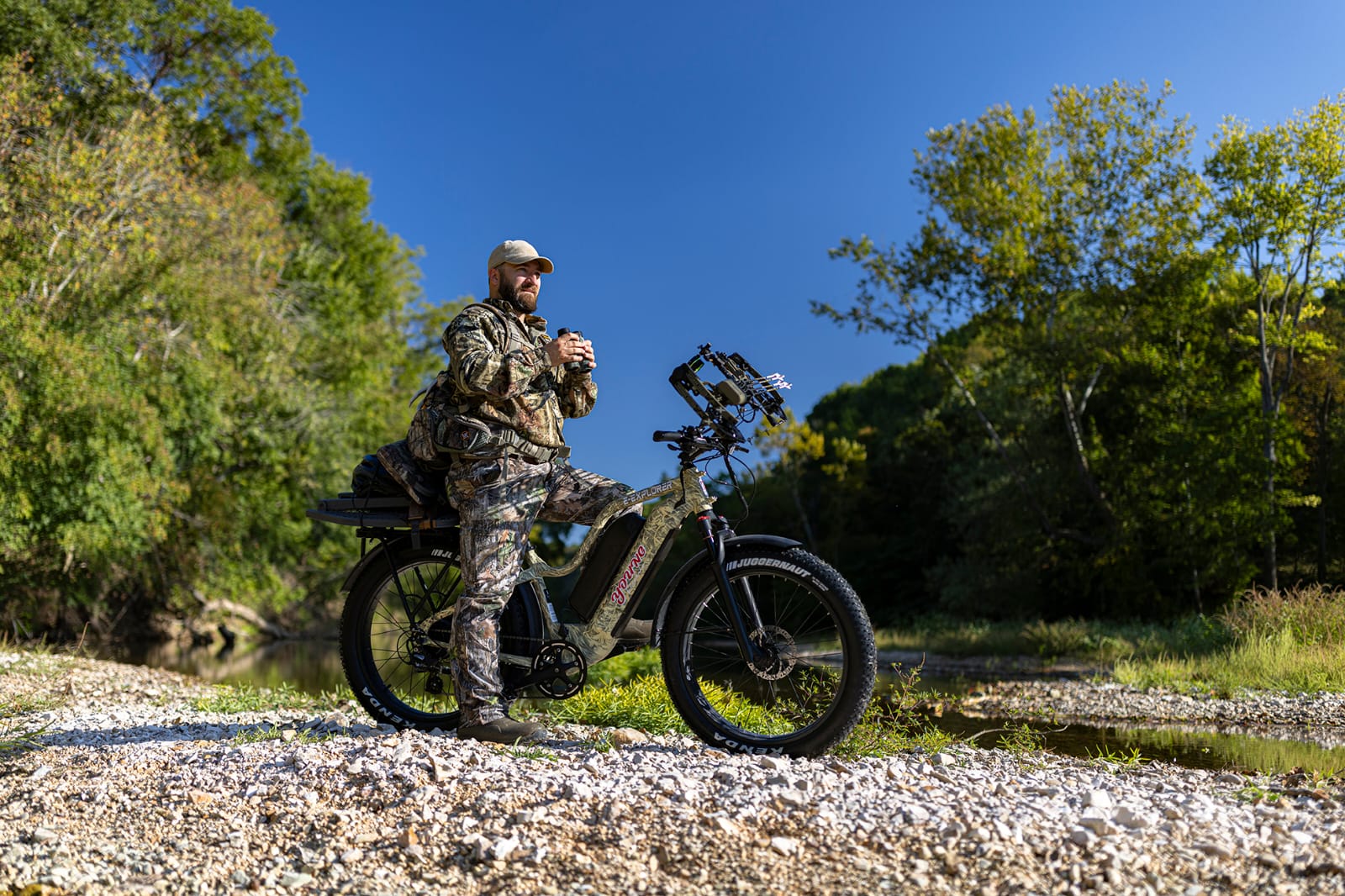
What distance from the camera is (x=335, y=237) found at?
1344 inches

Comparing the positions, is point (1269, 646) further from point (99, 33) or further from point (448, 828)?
point (99, 33)

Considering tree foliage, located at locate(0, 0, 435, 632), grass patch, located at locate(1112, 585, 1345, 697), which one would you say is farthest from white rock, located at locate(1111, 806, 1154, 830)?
tree foliage, located at locate(0, 0, 435, 632)

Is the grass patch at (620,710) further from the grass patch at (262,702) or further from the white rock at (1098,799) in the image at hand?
the white rock at (1098,799)

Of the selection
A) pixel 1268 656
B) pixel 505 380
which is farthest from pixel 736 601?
pixel 1268 656

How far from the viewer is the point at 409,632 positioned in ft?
18.1

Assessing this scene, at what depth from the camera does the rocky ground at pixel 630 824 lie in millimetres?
3209

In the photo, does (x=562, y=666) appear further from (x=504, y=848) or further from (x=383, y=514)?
(x=504, y=848)

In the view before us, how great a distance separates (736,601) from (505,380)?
59.5 inches

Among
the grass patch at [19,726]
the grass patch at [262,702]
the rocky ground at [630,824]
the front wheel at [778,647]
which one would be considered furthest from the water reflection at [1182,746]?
the grass patch at [19,726]

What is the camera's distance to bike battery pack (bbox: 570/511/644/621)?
16.7 feet

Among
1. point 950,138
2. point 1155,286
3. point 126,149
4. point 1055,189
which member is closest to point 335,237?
point 126,149

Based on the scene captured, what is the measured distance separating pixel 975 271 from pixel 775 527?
1439 cm

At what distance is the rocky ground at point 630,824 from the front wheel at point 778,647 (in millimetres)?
199

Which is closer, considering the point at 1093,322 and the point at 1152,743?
the point at 1152,743
